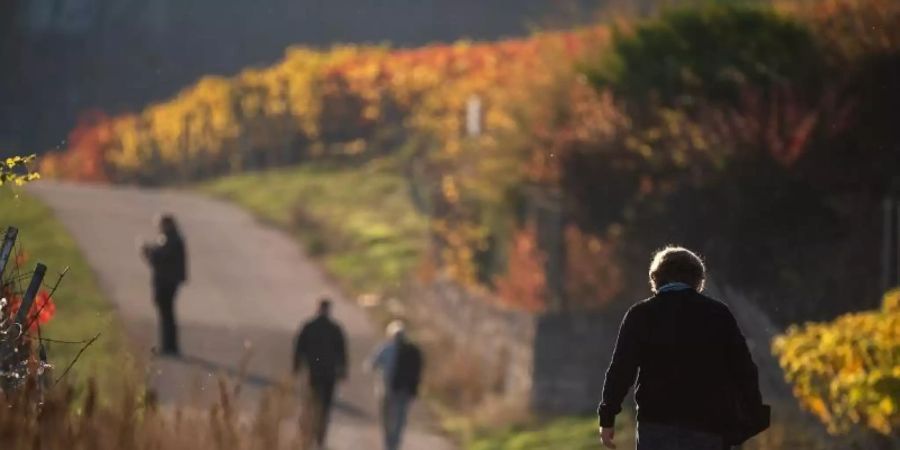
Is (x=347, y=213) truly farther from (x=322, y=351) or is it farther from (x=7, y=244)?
(x=7, y=244)

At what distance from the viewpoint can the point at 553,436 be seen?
19.9 metres

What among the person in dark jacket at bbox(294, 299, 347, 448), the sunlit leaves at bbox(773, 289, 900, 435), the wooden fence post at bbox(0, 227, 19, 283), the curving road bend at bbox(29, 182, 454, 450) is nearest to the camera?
the wooden fence post at bbox(0, 227, 19, 283)

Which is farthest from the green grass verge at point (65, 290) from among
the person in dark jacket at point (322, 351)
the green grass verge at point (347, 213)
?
the green grass verge at point (347, 213)

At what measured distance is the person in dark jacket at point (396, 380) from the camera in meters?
20.3

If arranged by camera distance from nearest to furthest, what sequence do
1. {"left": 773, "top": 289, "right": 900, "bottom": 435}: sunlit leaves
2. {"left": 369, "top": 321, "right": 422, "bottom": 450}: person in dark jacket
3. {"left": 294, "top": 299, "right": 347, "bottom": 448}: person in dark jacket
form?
{"left": 773, "top": 289, "right": 900, "bottom": 435}: sunlit leaves
{"left": 369, "top": 321, "right": 422, "bottom": 450}: person in dark jacket
{"left": 294, "top": 299, "right": 347, "bottom": 448}: person in dark jacket

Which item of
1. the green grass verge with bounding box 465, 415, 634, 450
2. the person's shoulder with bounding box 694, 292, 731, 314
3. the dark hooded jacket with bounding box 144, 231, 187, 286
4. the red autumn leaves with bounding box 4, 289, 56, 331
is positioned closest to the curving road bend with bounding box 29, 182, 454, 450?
the green grass verge with bounding box 465, 415, 634, 450

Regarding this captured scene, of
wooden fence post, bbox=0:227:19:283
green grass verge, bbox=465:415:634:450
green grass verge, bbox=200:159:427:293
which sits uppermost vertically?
green grass verge, bbox=200:159:427:293

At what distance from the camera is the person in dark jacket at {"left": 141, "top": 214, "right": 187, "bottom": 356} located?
24.7 m

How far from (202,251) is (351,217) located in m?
3.41

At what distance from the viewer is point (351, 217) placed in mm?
36219

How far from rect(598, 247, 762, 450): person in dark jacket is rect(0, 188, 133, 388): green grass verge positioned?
11403 mm

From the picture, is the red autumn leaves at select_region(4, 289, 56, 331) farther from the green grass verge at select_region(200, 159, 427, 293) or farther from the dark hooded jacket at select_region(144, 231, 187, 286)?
the green grass verge at select_region(200, 159, 427, 293)

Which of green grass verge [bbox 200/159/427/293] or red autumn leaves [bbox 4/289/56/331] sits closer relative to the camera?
red autumn leaves [bbox 4/289/56/331]

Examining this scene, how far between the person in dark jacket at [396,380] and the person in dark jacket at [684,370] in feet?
37.9
